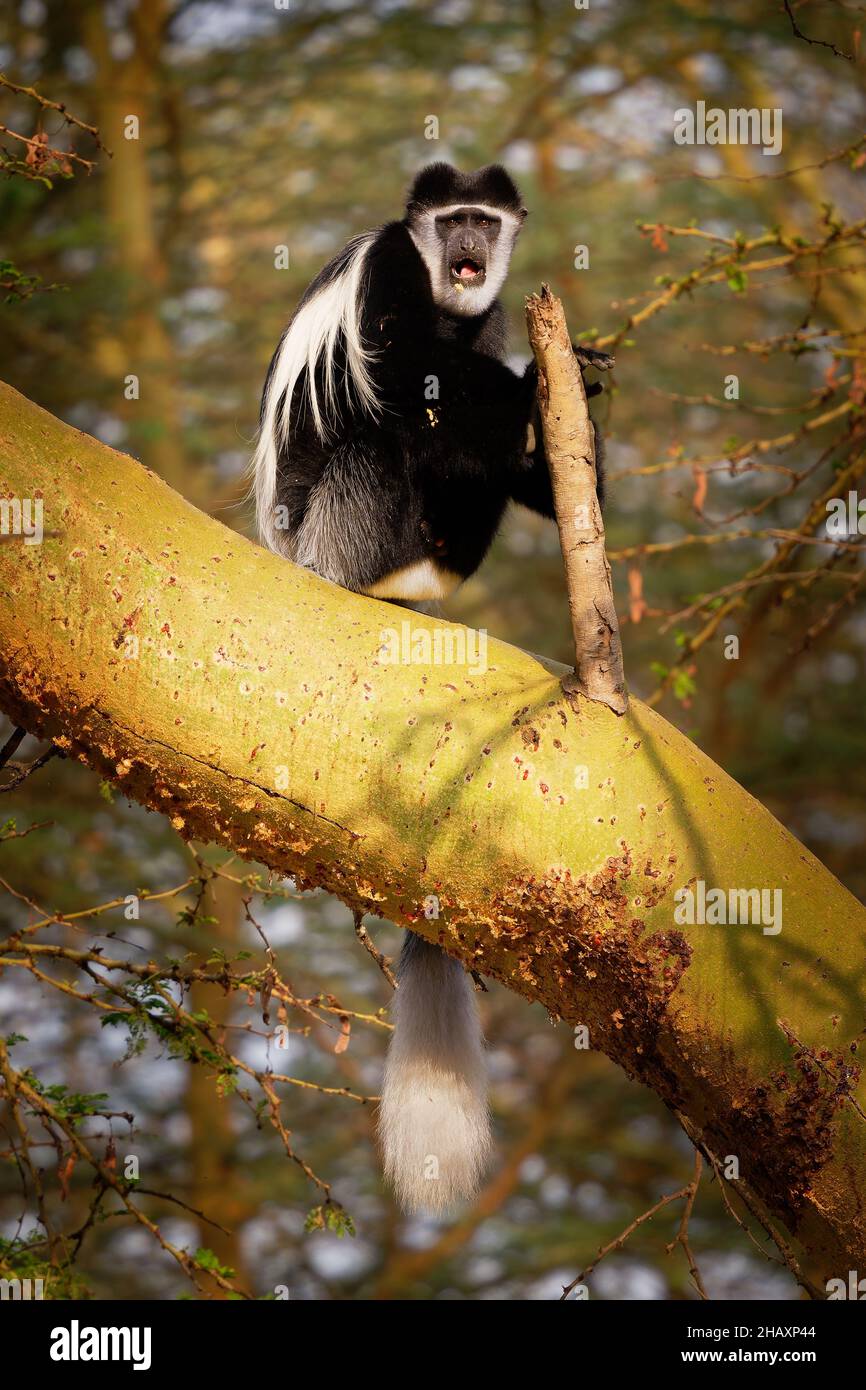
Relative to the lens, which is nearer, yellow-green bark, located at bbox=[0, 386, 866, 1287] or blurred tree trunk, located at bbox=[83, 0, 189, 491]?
yellow-green bark, located at bbox=[0, 386, 866, 1287]

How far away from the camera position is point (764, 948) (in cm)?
177

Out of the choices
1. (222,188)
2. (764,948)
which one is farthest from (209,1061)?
(222,188)

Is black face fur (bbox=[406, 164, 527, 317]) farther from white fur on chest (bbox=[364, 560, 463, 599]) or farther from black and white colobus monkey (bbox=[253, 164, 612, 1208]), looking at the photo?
white fur on chest (bbox=[364, 560, 463, 599])

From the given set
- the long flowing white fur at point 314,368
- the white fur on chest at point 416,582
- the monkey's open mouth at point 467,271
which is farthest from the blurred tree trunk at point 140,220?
the white fur on chest at point 416,582

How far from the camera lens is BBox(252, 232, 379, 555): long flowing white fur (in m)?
2.84

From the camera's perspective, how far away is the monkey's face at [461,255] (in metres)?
3.08

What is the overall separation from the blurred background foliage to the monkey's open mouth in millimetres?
2478

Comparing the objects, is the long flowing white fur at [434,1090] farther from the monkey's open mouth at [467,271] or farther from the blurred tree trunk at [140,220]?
the blurred tree trunk at [140,220]

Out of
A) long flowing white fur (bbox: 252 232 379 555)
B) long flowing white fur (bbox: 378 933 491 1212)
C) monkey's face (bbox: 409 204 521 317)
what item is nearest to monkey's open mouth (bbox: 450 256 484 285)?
monkey's face (bbox: 409 204 521 317)

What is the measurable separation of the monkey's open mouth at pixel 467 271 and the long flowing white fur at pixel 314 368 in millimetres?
204

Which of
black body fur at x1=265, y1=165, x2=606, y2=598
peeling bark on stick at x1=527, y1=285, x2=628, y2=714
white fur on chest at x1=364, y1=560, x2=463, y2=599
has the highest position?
black body fur at x1=265, y1=165, x2=606, y2=598

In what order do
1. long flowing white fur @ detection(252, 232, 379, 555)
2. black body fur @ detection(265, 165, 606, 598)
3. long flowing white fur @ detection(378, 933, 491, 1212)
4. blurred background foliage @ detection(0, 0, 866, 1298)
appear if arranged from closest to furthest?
1. long flowing white fur @ detection(378, 933, 491, 1212)
2. black body fur @ detection(265, 165, 606, 598)
3. long flowing white fur @ detection(252, 232, 379, 555)
4. blurred background foliage @ detection(0, 0, 866, 1298)

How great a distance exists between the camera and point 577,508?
1.81m
